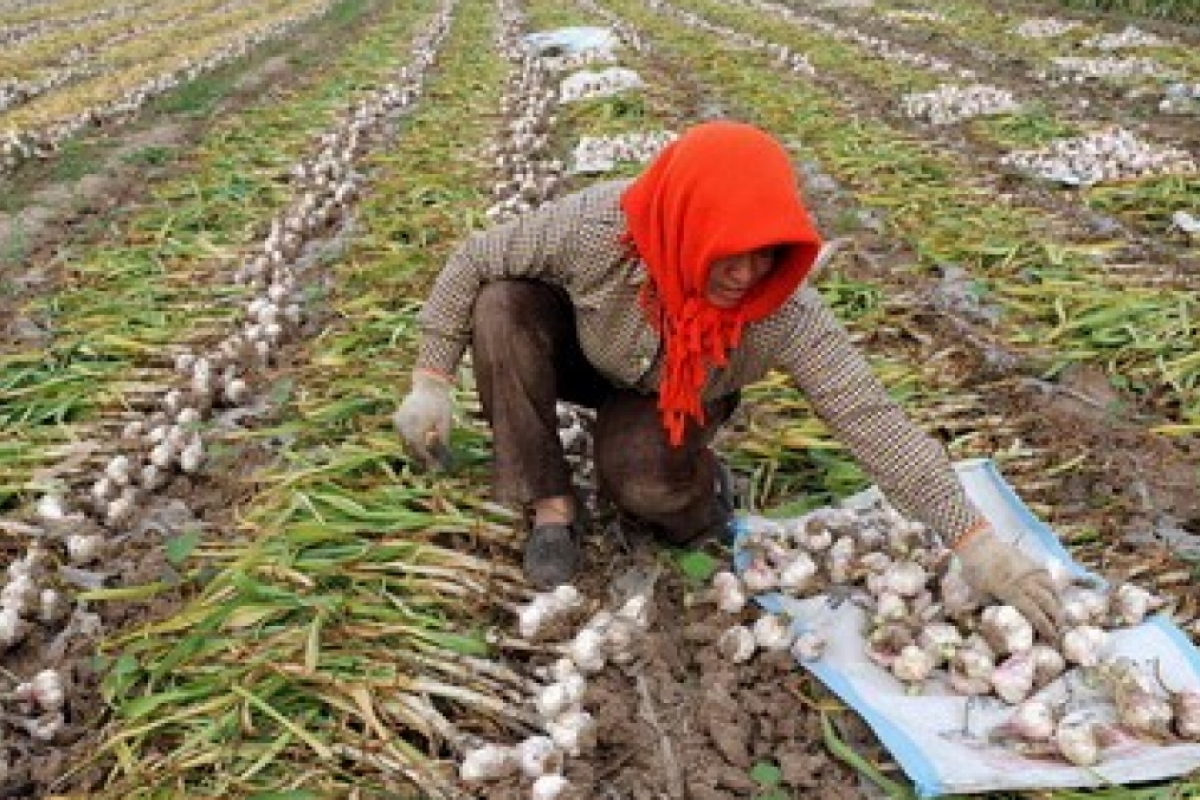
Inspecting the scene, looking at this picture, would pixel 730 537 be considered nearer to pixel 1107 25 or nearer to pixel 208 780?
pixel 208 780

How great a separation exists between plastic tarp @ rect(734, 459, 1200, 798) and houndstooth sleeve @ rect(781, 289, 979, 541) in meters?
0.30

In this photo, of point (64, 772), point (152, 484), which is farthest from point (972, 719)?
point (152, 484)

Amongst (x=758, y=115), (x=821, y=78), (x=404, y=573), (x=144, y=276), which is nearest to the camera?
(x=404, y=573)

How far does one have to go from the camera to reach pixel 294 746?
222 centimetres

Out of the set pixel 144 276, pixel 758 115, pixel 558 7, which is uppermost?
pixel 144 276

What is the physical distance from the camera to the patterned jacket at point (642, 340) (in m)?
2.32

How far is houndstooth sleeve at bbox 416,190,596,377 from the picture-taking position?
2.53 metres

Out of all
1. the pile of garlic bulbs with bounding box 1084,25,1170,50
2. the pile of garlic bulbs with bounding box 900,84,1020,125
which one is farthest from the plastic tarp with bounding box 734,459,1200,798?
the pile of garlic bulbs with bounding box 1084,25,1170,50

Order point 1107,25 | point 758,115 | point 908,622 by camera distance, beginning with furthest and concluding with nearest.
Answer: point 1107,25
point 758,115
point 908,622

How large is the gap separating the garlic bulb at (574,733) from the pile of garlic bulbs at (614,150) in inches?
164

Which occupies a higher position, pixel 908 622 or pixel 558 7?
pixel 908 622

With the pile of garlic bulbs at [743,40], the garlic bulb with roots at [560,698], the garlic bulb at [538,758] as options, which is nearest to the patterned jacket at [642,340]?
the garlic bulb with roots at [560,698]

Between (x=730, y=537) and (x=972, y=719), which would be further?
(x=730, y=537)

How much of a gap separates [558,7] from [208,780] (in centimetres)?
1348
